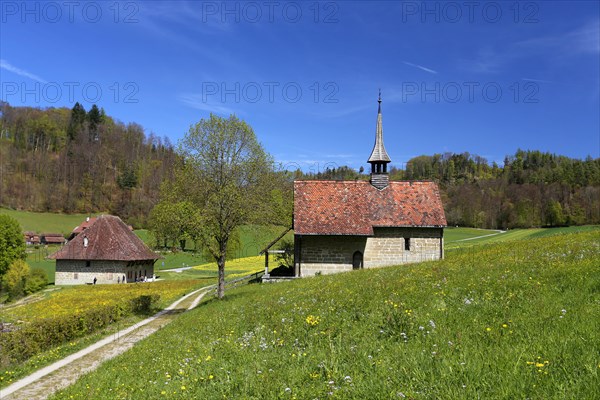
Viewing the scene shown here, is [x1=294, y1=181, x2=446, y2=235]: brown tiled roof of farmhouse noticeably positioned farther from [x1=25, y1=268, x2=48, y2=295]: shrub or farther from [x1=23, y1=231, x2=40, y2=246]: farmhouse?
[x1=23, y1=231, x2=40, y2=246]: farmhouse

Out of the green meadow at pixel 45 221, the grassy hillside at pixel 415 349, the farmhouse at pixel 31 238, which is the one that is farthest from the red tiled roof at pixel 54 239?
the grassy hillside at pixel 415 349

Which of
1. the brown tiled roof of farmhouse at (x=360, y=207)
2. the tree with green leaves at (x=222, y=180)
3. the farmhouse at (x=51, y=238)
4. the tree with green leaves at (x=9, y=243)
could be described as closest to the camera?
the tree with green leaves at (x=222, y=180)

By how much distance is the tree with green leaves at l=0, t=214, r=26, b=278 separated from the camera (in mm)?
61781

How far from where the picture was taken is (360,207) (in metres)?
34.8

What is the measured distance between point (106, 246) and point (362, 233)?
150 feet

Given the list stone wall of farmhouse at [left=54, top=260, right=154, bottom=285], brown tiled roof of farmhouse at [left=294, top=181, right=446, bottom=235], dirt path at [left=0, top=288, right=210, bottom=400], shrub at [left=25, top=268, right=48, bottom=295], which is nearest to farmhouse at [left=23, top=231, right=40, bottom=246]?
stone wall of farmhouse at [left=54, top=260, right=154, bottom=285]

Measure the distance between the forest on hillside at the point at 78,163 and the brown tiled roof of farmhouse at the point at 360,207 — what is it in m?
108

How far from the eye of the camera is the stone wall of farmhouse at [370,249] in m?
33.4

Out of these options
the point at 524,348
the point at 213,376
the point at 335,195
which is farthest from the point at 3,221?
the point at 524,348

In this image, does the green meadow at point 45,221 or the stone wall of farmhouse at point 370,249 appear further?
the green meadow at point 45,221

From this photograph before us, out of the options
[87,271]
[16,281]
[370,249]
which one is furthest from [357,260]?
[87,271]

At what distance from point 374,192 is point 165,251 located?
238ft

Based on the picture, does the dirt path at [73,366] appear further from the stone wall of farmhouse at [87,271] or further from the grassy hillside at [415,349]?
the stone wall of farmhouse at [87,271]

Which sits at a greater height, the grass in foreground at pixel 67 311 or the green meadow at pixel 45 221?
the green meadow at pixel 45 221
